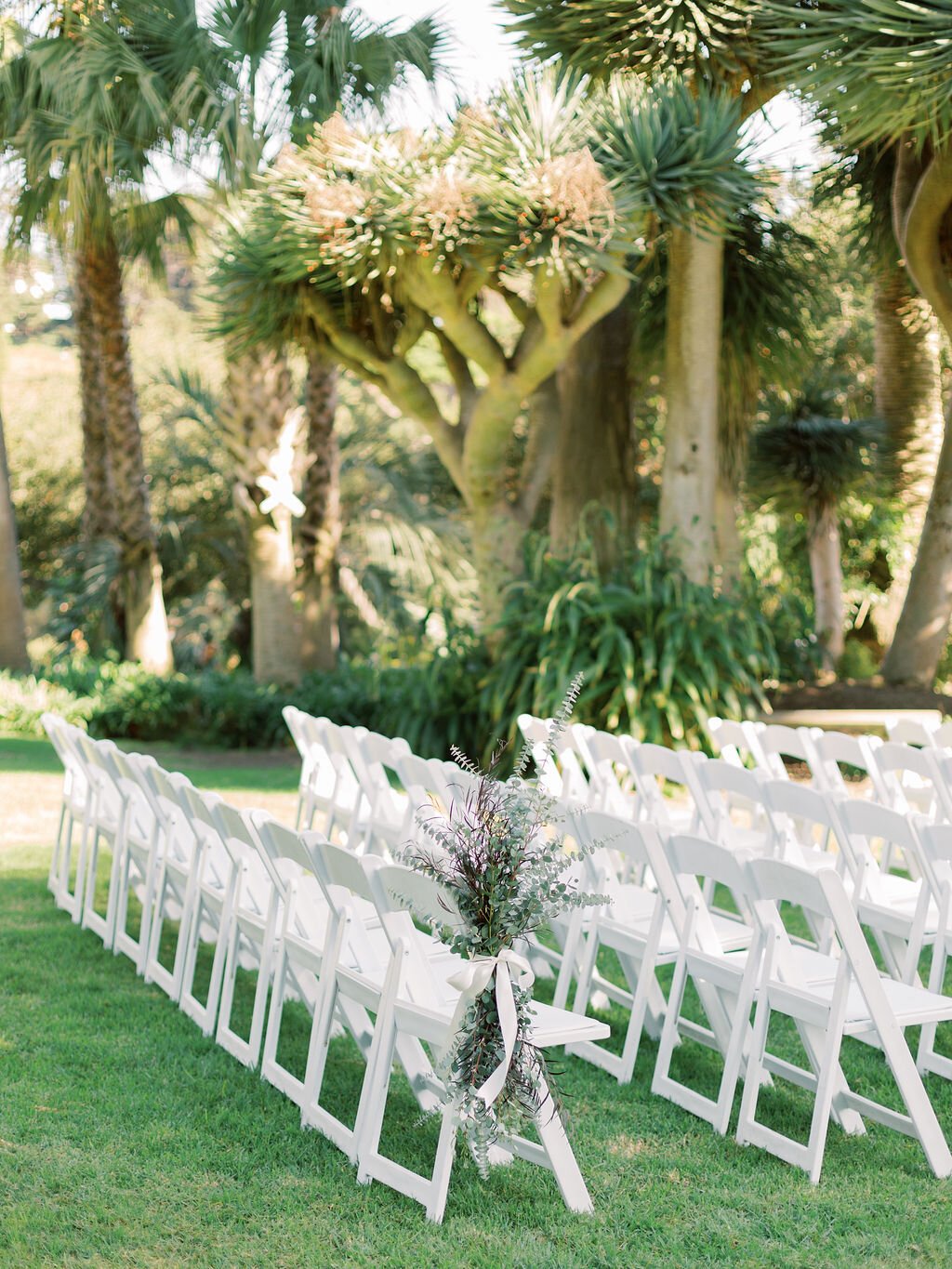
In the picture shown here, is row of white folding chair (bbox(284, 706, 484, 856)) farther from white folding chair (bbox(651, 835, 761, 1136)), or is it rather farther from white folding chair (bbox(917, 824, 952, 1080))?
white folding chair (bbox(917, 824, 952, 1080))

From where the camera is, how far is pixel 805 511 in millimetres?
13953

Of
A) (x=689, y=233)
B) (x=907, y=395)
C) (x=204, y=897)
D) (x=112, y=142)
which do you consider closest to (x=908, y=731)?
(x=204, y=897)

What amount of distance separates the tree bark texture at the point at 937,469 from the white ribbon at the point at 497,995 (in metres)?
7.40

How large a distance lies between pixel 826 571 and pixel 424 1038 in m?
12.0

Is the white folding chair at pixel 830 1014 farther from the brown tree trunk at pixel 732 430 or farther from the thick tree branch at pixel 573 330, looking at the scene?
the brown tree trunk at pixel 732 430

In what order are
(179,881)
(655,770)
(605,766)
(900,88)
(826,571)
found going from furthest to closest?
(826,571), (900,88), (605,766), (655,770), (179,881)

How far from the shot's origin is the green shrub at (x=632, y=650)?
8695mm

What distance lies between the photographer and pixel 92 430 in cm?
1523

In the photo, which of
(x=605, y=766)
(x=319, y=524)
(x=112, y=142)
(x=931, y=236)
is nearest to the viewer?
(x=605, y=766)

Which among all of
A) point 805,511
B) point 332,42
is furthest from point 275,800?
point 805,511

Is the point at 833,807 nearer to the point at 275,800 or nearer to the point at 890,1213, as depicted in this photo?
the point at 890,1213

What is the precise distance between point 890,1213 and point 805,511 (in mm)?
11649

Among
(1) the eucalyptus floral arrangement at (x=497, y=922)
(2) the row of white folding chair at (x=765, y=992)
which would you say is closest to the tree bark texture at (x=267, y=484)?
(2) the row of white folding chair at (x=765, y=992)

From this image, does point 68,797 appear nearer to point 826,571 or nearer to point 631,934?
point 631,934
